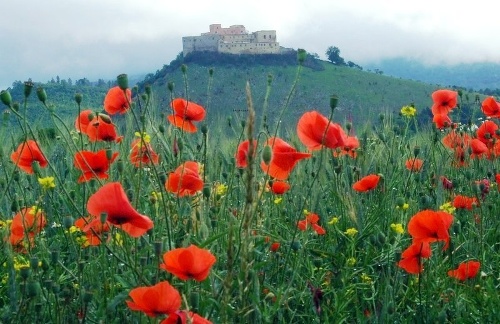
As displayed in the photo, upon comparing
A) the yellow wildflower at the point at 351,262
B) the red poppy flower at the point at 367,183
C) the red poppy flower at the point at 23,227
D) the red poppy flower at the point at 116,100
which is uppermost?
the red poppy flower at the point at 116,100

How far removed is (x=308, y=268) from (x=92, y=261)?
0.63m

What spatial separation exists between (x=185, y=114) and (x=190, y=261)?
108cm

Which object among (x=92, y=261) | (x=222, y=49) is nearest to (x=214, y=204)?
(x=92, y=261)

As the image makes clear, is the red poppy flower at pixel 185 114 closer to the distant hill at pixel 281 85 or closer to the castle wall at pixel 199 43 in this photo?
the distant hill at pixel 281 85

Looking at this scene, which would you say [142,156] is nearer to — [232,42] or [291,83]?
[291,83]

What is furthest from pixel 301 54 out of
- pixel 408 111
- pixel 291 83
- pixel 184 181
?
pixel 291 83

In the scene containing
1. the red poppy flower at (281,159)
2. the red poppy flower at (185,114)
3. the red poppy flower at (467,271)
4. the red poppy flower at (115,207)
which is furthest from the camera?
the red poppy flower at (185,114)

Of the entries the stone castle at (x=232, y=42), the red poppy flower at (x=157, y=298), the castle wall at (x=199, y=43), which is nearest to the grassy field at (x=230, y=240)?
the red poppy flower at (x=157, y=298)

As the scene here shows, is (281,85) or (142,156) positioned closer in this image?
(142,156)

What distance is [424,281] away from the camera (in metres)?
2.16

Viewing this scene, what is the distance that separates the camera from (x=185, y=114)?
2.36 meters

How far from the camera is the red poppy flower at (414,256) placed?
1860 mm

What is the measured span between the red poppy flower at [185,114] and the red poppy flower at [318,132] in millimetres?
550

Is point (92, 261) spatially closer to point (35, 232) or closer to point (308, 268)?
point (35, 232)
